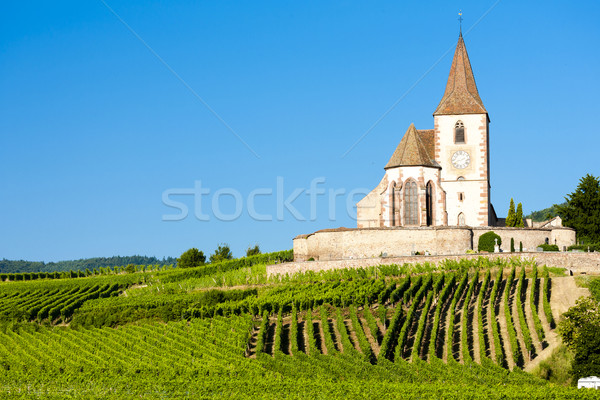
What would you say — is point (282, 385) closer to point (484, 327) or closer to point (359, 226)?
point (484, 327)

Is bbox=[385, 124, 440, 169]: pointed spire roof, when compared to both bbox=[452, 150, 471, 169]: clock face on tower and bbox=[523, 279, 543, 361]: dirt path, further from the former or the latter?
bbox=[523, 279, 543, 361]: dirt path

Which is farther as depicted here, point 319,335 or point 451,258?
point 451,258

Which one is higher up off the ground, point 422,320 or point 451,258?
point 451,258

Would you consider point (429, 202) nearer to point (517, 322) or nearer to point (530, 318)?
point (530, 318)

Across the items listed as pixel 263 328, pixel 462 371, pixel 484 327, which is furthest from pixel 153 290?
pixel 462 371

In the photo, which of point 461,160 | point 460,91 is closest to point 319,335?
point 461,160

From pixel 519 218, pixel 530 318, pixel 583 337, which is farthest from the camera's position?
pixel 519 218

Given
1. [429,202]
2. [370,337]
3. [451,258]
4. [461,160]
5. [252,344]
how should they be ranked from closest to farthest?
[370,337] → [252,344] → [451,258] → [429,202] → [461,160]

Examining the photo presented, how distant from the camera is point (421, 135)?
58.7m

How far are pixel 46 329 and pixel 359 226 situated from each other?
22.0 meters

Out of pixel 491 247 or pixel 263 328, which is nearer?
pixel 263 328

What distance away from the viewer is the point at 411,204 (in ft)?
181

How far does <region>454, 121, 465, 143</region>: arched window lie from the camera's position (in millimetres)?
56875

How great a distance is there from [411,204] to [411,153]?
3473mm
